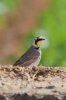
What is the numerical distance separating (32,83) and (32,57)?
10.0 ft

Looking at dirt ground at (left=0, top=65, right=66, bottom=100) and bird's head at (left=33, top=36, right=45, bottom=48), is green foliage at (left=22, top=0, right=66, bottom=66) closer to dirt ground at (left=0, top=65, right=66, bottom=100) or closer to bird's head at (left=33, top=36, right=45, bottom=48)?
bird's head at (left=33, top=36, right=45, bottom=48)

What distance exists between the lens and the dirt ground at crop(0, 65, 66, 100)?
8203 millimetres

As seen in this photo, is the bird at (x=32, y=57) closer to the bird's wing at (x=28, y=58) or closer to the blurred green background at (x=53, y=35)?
the bird's wing at (x=28, y=58)

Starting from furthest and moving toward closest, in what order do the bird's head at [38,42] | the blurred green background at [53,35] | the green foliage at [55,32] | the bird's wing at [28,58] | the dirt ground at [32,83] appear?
the blurred green background at [53,35], the green foliage at [55,32], the bird's head at [38,42], the bird's wing at [28,58], the dirt ground at [32,83]

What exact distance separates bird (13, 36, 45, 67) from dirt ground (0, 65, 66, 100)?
1.79m

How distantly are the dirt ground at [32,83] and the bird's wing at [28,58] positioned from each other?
5.86ft

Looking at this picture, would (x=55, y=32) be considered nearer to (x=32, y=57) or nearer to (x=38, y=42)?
(x=38, y=42)

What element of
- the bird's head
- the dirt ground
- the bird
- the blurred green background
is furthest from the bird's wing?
the blurred green background

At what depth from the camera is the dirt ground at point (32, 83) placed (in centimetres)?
820

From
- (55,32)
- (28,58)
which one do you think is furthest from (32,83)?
(55,32)

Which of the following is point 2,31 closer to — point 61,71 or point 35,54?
point 35,54

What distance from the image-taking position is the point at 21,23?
30.4m

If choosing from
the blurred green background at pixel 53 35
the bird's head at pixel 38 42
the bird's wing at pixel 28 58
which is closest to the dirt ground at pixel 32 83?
the bird's wing at pixel 28 58

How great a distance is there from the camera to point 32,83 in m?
8.77
